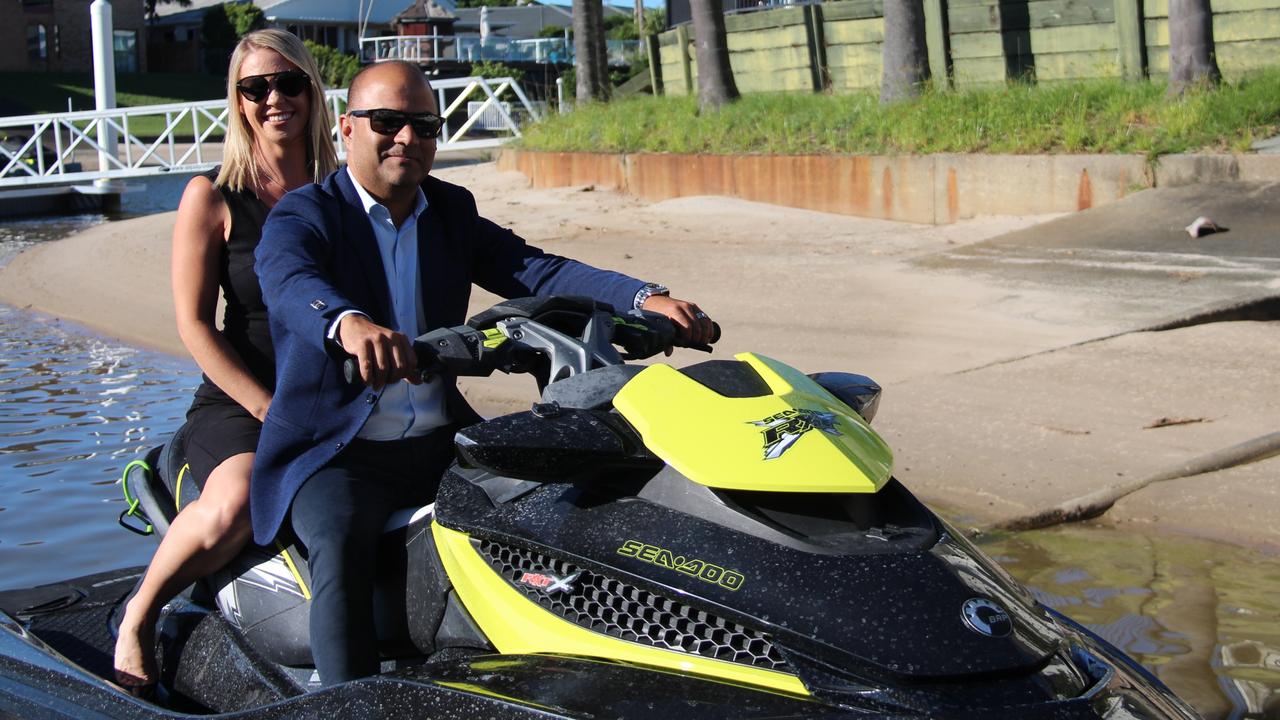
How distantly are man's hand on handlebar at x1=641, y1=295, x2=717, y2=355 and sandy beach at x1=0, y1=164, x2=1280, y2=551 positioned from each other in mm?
2570

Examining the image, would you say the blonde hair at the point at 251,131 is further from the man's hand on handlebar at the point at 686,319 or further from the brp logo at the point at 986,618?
the brp logo at the point at 986,618

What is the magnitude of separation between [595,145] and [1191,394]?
11598mm

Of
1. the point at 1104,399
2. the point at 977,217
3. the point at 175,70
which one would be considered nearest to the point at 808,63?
the point at 977,217

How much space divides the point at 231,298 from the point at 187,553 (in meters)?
0.85

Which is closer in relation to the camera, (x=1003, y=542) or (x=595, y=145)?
(x=1003, y=542)

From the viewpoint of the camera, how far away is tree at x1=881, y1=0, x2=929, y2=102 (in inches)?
574

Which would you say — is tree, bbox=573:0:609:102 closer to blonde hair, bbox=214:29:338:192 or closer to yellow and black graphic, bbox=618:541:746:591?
blonde hair, bbox=214:29:338:192

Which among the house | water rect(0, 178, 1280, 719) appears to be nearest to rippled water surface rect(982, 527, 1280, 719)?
water rect(0, 178, 1280, 719)

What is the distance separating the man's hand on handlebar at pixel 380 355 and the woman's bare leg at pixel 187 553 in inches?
24.6

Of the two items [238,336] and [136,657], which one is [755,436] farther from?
[238,336]

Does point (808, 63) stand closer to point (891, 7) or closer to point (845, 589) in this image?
point (891, 7)

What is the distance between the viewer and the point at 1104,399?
6.54 m

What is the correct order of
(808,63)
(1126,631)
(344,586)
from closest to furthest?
(344,586) → (1126,631) → (808,63)

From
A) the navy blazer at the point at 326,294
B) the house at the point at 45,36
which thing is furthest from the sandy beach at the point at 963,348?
the house at the point at 45,36
